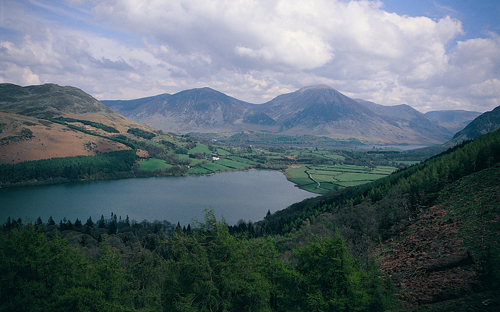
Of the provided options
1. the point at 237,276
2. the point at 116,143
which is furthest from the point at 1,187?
the point at 237,276

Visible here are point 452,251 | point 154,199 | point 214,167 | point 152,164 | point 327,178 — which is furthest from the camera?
point 214,167

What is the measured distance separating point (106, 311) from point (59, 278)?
4.91 metres

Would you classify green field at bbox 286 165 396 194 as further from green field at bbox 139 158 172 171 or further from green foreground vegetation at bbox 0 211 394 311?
green foreground vegetation at bbox 0 211 394 311

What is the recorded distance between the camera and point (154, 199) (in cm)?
8150

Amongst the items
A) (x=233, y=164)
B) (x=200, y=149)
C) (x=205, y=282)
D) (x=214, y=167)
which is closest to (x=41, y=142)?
(x=214, y=167)

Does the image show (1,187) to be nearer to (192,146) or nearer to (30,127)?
(30,127)

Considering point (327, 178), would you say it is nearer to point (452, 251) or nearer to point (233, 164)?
point (233, 164)

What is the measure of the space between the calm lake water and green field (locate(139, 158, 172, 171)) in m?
12.2

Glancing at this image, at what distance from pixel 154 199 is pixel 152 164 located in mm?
48792

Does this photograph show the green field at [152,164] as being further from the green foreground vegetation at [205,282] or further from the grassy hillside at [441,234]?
the green foreground vegetation at [205,282]

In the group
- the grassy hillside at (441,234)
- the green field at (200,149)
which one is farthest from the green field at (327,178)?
the green field at (200,149)

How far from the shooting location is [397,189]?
42.3 metres

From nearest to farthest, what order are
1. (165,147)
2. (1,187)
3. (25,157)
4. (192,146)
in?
(1,187) → (25,157) → (165,147) → (192,146)

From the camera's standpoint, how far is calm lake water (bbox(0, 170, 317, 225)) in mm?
67963
